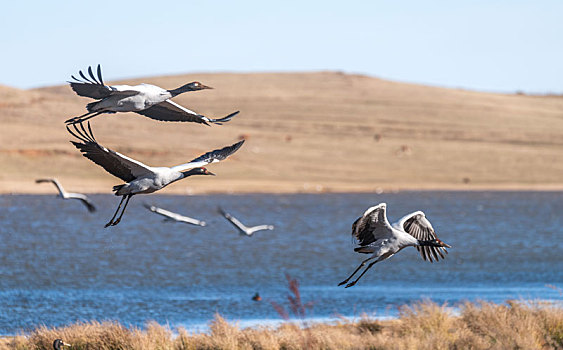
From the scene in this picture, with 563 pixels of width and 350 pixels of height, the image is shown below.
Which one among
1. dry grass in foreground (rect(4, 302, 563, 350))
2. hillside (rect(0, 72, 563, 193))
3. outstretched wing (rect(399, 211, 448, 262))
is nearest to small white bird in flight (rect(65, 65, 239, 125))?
outstretched wing (rect(399, 211, 448, 262))

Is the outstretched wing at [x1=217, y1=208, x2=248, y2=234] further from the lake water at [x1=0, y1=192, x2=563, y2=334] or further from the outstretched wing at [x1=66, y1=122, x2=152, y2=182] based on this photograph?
the outstretched wing at [x1=66, y1=122, x2=152, y2=182]

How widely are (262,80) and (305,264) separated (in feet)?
310

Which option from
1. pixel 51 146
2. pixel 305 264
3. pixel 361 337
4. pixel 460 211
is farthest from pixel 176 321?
pixel 51 146

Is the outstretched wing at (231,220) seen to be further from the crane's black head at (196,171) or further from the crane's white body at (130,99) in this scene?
the crane's white body at (130,99)

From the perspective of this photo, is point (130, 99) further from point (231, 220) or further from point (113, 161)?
point (231, 220)

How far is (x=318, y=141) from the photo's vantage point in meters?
81.6

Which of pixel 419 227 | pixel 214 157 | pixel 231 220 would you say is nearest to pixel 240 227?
pixel 231 220

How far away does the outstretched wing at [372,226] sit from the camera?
9078 mm

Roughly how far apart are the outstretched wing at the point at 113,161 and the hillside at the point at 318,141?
161 ft

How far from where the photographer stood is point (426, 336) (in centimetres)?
1608

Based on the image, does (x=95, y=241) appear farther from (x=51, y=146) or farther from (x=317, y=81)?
(x=317, y=81)

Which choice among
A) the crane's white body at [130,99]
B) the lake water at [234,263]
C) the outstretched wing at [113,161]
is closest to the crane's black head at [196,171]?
the outstretched wing at [113,161]

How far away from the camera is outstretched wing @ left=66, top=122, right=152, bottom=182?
298 inches

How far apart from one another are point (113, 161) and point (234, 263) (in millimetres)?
24410
